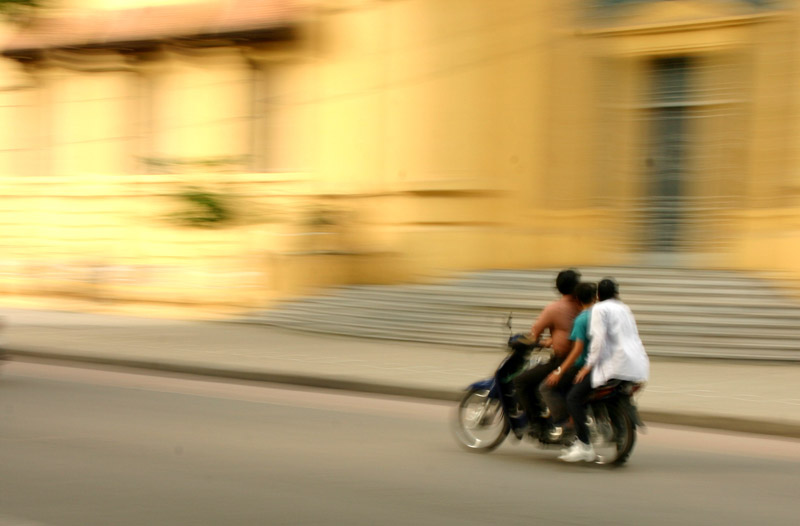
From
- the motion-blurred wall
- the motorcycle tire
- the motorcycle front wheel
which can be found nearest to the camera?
the motorcycle tire

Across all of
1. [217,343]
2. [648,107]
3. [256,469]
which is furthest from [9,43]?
[256,469]

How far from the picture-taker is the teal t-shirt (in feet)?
25.8

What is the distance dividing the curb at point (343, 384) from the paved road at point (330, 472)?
23cm

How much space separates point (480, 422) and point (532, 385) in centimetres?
64

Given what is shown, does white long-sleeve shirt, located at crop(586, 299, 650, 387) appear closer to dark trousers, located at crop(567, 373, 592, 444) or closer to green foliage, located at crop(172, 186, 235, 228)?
dark trousers, located at crop(567, 373, 592, 444)

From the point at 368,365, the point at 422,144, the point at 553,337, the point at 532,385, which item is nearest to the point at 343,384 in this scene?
the point at 368,365

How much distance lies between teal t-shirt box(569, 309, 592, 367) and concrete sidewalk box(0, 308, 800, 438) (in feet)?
8.64

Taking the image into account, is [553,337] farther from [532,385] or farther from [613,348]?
[613,348]

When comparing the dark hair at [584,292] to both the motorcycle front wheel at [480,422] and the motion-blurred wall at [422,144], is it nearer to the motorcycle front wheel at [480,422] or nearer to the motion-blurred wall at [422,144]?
the motorcycle front wheel at [480,422]

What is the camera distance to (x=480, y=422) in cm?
855

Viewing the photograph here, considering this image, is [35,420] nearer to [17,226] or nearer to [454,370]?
[454,370]

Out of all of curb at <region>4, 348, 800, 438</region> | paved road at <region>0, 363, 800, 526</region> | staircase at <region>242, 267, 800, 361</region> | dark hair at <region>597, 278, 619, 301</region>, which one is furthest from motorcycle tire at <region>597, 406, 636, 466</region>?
staircase at <region>242, 267, 800, 361</region>

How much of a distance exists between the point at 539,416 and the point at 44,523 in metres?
3.79

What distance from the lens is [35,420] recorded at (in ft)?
31.0
